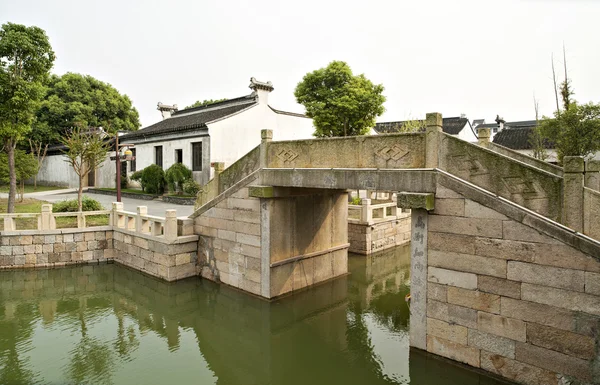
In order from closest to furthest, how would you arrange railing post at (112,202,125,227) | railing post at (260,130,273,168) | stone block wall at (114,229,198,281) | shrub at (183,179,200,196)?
railing post at (260,130,273,168), stone block wall at (114,229,198,281), railing post at (112,202,125,227), shrub at (183,179,200,196)

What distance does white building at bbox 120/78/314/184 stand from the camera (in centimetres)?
2161

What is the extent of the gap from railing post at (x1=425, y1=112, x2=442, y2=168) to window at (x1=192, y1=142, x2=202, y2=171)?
1723cm

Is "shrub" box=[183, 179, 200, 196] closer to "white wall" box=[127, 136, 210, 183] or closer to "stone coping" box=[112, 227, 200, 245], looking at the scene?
"white wall" box=[127, 136, 210, 183]

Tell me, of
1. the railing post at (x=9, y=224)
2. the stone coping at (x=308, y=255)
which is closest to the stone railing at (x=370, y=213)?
the stone coping at (x=308, y=255)

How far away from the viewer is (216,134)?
2150 cm

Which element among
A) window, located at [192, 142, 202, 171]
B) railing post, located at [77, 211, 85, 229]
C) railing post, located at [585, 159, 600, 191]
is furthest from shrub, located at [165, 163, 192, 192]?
railing post, located at [585, 159, 600, 191]

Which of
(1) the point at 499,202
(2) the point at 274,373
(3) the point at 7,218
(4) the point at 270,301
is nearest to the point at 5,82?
(3) the point at 7,218

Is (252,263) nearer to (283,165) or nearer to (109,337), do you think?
(283,165)

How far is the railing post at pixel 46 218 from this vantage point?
12.6 m

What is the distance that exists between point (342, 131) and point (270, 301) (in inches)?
618

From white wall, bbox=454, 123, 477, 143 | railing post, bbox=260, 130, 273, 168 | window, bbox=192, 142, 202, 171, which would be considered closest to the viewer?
railing post, bbox=260, 130, 273, 168

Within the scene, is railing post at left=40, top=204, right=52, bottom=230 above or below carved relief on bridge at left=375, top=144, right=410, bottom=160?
below

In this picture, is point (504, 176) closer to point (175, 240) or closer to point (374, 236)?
point (175, 240)

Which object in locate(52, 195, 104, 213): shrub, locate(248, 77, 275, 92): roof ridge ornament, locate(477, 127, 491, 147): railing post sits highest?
locate(248, 77, 275, 92): roof ridge ornament
